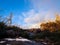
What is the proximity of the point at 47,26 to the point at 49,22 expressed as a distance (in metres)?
0.47

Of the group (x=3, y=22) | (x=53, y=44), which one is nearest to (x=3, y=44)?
(x=53, y=44)

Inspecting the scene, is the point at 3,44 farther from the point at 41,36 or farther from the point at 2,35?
the point at 41,36

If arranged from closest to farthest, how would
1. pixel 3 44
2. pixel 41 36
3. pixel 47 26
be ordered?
pixel 3 44 < pixel 41 36 < pixel 47 26

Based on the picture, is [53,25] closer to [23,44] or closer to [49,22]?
[49,22]

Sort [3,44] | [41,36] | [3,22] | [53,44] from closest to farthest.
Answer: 1. [3,44]
2. [53,44]
3. [41,36]
4. [3,22]

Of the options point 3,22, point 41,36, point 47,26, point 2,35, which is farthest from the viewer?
point 47,26

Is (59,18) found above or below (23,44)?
above

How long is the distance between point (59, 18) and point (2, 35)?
7.65 metres

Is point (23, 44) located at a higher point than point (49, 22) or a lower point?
lower

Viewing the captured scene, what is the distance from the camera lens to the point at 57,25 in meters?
14.3

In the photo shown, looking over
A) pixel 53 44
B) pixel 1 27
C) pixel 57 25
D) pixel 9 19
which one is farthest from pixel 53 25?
pixel 53 44

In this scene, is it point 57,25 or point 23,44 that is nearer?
point 23,44

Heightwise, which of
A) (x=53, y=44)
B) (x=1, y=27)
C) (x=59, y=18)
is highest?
(x=59, y=18)

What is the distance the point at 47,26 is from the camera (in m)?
14.3
